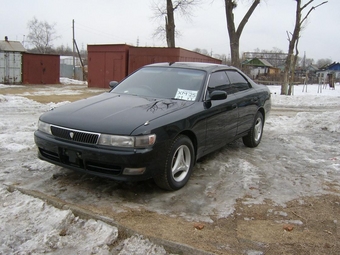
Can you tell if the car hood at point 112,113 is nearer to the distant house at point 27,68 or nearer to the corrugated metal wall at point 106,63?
the corrugated metal wall at point 106,63

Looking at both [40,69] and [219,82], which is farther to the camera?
[40,69]

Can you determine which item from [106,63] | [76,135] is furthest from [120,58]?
[76,135]

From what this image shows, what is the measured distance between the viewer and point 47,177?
416 cm

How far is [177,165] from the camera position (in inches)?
155

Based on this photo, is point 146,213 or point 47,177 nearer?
point 146,213

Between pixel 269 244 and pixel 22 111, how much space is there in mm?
8834

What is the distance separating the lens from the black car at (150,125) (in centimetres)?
338

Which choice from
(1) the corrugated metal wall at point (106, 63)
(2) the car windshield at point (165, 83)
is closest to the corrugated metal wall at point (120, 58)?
(1) the corrugated metal wall at point (106, 63)

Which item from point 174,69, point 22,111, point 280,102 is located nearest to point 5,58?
point 22,111

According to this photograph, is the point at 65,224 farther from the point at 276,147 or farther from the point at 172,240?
the point at 276,147

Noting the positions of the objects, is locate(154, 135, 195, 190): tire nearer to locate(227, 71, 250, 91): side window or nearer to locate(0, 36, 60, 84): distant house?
locate(227, 71, 250, 91): side window

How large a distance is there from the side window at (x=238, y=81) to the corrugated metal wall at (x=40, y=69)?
19360 mm

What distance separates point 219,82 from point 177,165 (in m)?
1.74

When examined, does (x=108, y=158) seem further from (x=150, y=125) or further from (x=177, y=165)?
(x=177, y=165)
